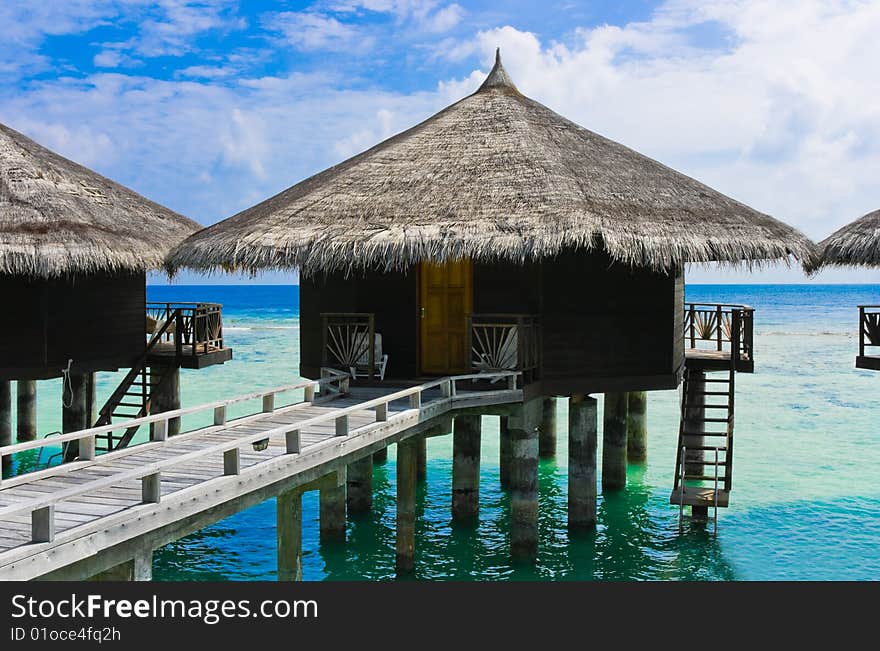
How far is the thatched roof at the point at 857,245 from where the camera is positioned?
49.4ft

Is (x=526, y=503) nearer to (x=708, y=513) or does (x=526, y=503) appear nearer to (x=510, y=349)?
(x=510, y=349)

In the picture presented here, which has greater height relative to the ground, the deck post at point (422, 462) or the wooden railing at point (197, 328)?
the wooden railing at point (197, 328)

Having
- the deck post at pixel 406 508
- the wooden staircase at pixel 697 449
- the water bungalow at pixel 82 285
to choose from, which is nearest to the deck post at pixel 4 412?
the water bungalow at pixel 82 285

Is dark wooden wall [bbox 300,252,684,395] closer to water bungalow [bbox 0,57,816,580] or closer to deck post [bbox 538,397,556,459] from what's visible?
water bungalow [bbox 0,57,816,580]

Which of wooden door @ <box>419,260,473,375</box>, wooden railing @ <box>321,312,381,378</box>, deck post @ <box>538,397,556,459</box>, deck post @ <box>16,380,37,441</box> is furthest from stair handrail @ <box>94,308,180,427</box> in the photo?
deck post @ <box>538,397,556,459</box>

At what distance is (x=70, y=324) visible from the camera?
16.8 metres

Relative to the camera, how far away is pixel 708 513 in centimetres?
1767

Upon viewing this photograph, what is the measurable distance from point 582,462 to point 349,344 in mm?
4398

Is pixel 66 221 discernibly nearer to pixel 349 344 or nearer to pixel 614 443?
pixel 349 344

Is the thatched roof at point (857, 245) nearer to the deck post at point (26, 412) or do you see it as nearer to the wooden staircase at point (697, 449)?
the wooden staircase at point (697, 449)

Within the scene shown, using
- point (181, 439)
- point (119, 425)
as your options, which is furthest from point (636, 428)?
point (119, 425)

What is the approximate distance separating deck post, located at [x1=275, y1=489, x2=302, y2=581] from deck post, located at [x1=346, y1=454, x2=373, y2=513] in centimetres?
698

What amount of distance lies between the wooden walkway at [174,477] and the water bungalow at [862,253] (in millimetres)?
6050

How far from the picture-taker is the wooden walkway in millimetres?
7031
